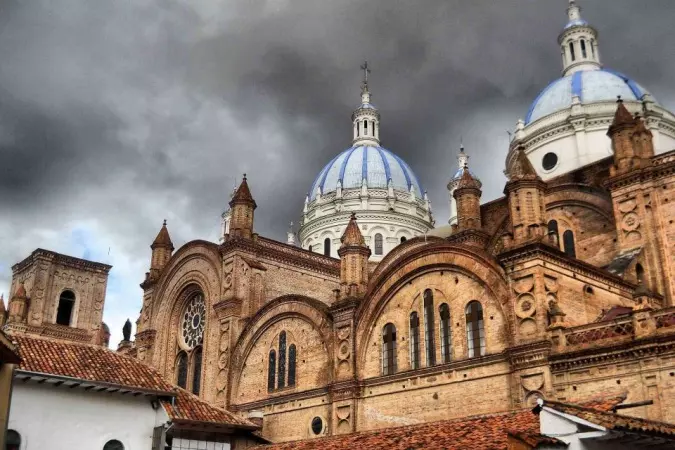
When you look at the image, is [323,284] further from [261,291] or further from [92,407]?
[92,407]

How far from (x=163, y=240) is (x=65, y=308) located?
18.9 m

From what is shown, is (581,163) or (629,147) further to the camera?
(581,163)

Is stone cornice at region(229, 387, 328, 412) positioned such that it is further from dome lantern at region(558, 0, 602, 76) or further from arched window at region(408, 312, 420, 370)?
dome lantern at region(558, 0, 602, 76)

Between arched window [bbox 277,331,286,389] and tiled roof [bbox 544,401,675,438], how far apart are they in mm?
23400

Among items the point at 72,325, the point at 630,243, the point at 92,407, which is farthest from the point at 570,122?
the point at 72,325

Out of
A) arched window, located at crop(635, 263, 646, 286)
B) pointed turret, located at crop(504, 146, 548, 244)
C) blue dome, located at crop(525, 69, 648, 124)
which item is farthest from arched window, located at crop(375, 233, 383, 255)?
pointed turret, located at crop(504, 146, 548, 244)

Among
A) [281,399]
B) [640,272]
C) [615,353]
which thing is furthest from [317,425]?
[640,272]

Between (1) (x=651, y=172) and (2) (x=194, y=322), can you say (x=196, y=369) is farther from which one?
(1) (x=651, y=172)

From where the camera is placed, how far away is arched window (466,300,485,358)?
94.0ft

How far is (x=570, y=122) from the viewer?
146 feet

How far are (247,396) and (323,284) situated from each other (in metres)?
9.85

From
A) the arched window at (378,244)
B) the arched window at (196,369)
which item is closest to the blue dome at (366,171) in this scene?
the arched window at (378,244)

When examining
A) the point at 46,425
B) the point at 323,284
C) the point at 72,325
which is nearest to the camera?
the point at 46,425

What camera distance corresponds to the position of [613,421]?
15.0m
